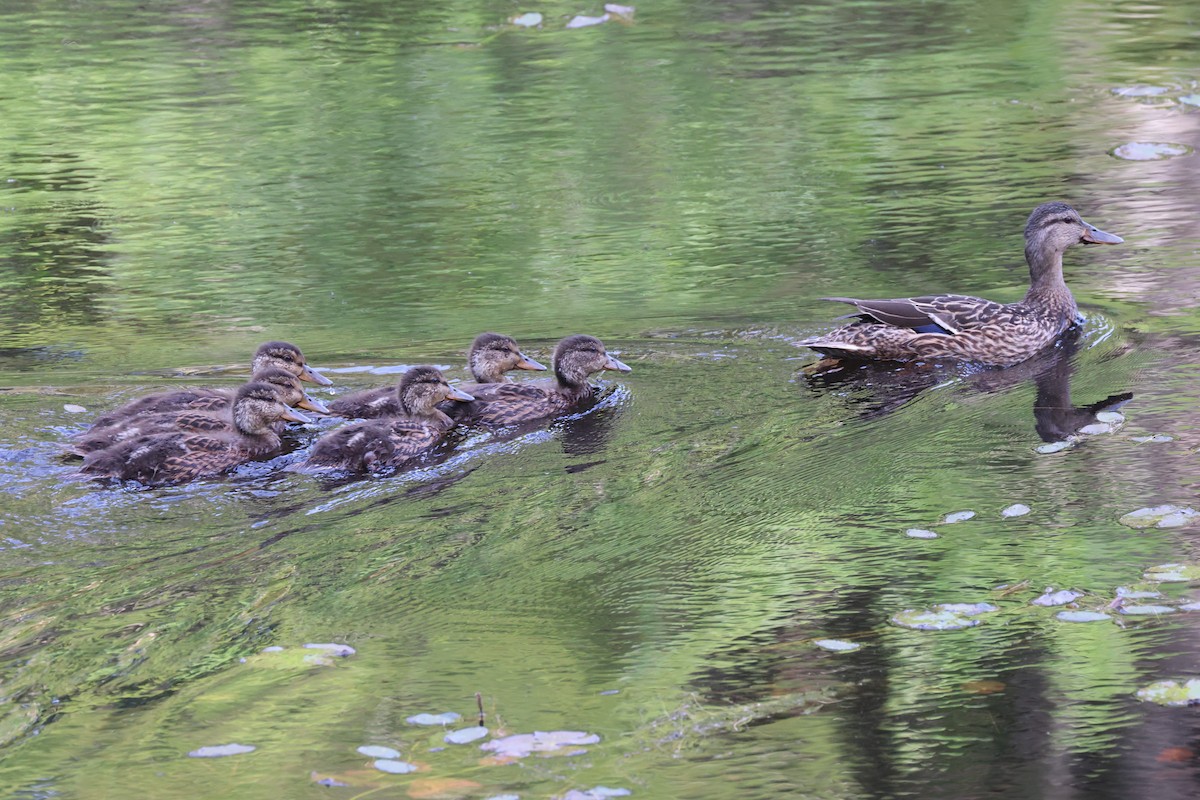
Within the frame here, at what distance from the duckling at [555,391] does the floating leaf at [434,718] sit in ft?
9.77

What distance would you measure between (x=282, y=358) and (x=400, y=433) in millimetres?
948

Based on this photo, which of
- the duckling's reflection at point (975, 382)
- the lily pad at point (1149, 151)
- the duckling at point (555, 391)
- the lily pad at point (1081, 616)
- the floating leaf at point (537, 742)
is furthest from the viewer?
the lily pad at point (1149, 151)

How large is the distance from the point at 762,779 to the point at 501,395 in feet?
11.8

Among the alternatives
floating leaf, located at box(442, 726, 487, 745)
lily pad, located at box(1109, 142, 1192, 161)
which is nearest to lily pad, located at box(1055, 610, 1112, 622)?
floating leaf, located at box(442, 726, 487, 745)

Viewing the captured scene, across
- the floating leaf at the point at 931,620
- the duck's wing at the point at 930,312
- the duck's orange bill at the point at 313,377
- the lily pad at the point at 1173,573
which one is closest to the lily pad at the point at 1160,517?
the lily pad at the point at 1173,573

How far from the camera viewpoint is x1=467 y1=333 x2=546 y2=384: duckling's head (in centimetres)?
727

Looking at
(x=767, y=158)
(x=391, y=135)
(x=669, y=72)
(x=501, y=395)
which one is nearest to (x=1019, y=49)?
(x=669, y=72)

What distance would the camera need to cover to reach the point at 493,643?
447 centimetres

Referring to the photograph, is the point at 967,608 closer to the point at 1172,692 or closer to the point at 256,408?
the point at 1172,692

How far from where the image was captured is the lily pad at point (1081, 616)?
4.42 meters

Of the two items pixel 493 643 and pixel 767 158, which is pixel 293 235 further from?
pixel 493 643

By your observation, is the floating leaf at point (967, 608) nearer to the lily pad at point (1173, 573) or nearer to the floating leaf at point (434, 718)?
the lily pad at point (1173, 573)

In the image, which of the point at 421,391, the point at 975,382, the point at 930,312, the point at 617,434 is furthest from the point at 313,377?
the point at 975,382

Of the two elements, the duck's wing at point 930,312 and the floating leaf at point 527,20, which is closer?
the duck's wing at point 930,312
